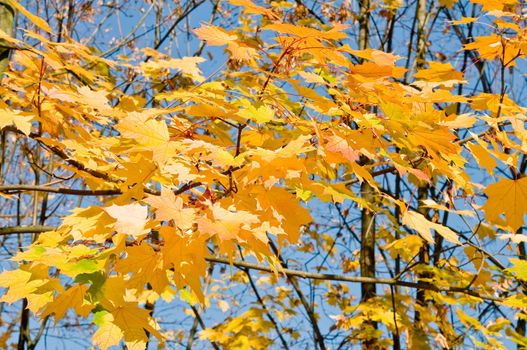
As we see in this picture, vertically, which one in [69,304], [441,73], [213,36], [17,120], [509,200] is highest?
[441,73]

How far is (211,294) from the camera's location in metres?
5.91

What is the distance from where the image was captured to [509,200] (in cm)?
188

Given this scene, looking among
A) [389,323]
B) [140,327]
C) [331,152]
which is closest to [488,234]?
[389,323]

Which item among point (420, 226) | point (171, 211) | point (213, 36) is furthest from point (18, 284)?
point (420, 226)

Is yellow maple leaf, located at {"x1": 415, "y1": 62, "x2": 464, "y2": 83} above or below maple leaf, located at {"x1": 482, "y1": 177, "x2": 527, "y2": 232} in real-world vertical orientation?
above

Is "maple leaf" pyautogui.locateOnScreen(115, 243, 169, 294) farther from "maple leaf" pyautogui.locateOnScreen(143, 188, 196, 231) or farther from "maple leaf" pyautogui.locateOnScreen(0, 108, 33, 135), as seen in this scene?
"maple leaf" pyautogui.locateOnScreen(0, 108, 33, 135)

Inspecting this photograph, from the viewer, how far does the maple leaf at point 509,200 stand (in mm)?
1854

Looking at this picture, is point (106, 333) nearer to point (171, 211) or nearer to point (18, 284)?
point (18, 284)

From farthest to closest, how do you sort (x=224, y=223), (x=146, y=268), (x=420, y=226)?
(x=420, y=226), (x=146, y=268), (x=224, y=223)

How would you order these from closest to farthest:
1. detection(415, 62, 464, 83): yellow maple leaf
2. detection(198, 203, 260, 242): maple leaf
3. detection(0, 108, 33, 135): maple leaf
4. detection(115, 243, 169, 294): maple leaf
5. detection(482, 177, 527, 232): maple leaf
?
detection(198, 203, 260, 242): maple leaf → detection(115, 243, 169, 294): maple leaf → detection(0, 108, 33, 135): maple leaf → detection(482, 177, 527, 232): maple leaf → detection(415, 62, 464, 83): yellow maple leaf

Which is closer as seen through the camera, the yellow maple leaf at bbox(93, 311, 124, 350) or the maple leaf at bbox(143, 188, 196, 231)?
the maple leaf at bbox(143, 188, 196, 231)

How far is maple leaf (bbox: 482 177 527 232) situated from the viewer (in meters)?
1.85

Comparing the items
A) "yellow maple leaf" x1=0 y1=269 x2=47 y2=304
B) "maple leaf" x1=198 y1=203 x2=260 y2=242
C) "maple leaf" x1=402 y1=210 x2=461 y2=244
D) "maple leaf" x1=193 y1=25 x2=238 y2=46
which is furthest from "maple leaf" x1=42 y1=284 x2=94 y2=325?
"maple leaf" x1=402 y1=210 x2=461 y2=244

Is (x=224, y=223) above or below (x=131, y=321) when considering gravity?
above
